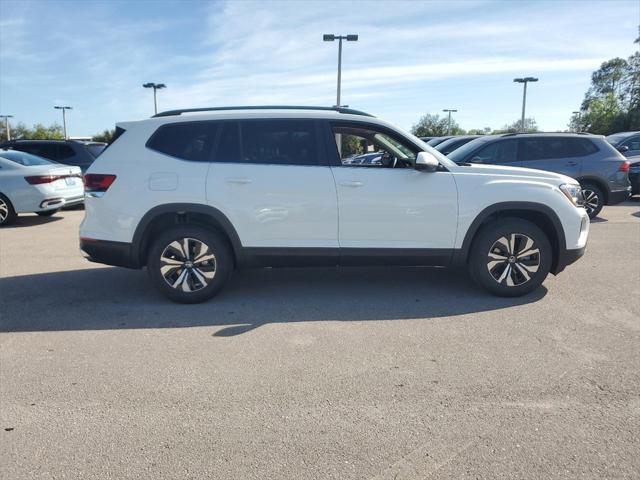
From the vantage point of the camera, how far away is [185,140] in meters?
4.94

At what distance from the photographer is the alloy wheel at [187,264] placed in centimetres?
489

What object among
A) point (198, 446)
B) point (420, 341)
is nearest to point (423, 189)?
point (420, 341)

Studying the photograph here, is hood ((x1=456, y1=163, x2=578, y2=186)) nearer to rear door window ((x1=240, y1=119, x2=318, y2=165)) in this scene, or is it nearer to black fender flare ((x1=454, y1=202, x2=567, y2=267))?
black fender flare ((x1=454, y1=202, x2=567, y2=267))

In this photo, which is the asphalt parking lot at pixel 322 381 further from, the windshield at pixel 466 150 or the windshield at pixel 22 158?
the windshield at pixel 22 158

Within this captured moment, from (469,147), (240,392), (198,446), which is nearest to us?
(198,446)

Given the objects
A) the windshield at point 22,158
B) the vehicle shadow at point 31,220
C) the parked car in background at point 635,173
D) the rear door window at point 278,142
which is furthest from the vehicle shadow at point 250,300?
the parked car in background at point 635,173

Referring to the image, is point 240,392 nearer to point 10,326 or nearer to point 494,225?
point 10,326

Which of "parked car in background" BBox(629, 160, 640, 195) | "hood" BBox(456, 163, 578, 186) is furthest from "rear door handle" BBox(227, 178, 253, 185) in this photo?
"parked car in background" BBox(629, 160, 640, 195)

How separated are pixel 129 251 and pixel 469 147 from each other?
24.8ft

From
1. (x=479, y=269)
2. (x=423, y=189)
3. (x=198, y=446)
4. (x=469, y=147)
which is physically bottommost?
(x=198, y=446)

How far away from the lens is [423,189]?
491 cm

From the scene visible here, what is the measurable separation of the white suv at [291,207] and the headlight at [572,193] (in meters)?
0.10

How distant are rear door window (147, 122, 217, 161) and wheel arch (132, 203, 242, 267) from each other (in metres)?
0.52

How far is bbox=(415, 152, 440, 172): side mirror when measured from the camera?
473 cm
